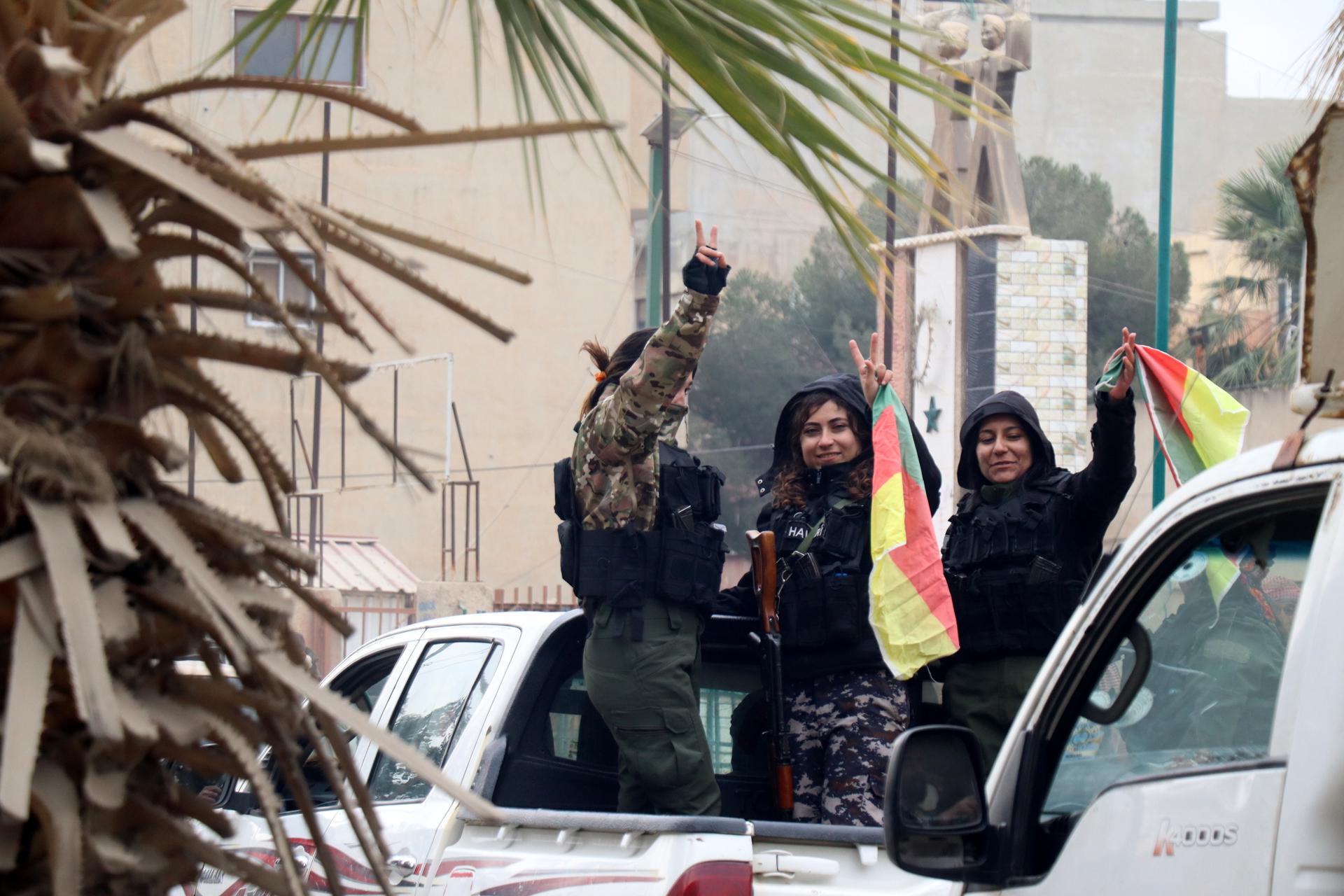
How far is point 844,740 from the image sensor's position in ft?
14.4

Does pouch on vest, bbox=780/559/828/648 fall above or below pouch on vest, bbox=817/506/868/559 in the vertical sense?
below

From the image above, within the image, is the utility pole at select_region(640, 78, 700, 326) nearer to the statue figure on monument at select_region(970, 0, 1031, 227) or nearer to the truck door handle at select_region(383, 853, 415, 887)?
the truck door handle at select_region(383, 853, 415, 887)

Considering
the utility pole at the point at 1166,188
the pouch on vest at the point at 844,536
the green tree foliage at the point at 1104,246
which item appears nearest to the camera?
the pouch on vest at the point at 844,536

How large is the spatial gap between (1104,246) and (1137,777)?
44.3 meters

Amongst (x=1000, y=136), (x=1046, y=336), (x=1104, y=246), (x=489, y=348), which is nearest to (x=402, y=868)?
(x=1046, y=336)

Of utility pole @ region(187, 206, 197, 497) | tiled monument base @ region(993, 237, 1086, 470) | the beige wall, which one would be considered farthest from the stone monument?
utility pole @ region(187, 206, 197, 497)

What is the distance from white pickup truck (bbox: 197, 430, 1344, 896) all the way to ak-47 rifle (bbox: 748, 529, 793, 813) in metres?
0.67

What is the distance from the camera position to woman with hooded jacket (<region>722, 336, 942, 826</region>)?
14.3 ft

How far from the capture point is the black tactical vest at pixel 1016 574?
439 centimetres

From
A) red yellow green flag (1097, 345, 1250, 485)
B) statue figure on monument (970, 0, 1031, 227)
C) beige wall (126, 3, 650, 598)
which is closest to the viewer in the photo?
red yellow green flag (1097, 345, 1250, 485)

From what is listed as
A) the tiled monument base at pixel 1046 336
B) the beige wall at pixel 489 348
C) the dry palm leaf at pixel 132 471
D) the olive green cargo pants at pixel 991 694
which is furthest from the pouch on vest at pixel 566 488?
the beige wall at pixel 489 348

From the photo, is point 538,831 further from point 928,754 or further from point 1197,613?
point 1197,613

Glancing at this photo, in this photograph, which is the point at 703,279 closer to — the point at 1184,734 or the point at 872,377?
the point at 872,377

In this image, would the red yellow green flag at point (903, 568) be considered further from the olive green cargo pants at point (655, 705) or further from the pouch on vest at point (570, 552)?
the pouch on vest at point (570, 552)
